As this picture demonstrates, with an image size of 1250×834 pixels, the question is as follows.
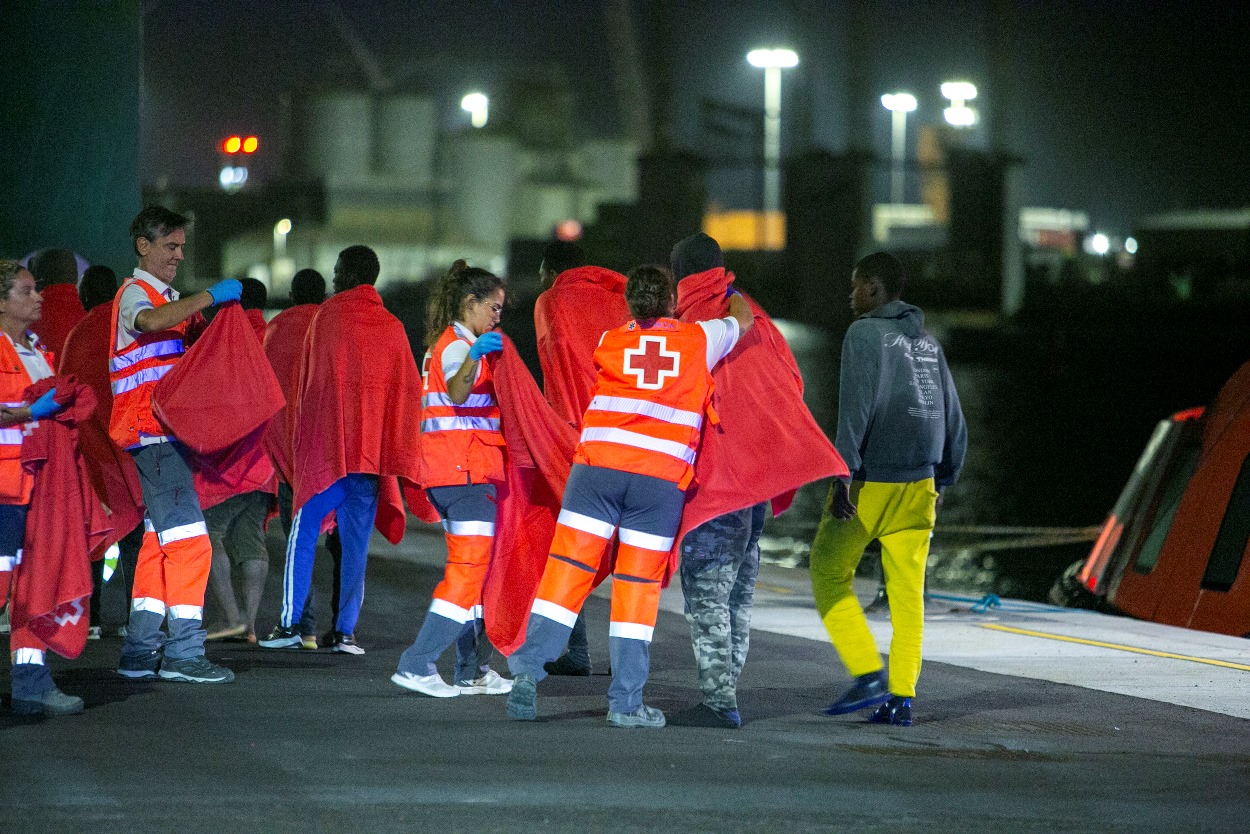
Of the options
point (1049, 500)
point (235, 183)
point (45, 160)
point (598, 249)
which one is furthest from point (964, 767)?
point (598, 249)

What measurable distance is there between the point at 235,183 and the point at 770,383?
12.0 meters

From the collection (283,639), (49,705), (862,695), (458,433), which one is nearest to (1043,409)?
(283,639)

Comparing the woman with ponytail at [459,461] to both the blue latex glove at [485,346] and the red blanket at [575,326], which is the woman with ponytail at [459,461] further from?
the red blanket at [575,326]

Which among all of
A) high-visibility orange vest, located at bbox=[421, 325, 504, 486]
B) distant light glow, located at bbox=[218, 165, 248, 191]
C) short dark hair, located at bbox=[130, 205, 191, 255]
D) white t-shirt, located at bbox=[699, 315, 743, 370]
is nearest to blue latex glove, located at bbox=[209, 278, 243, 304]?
short dark hair, located at bbox=[130, 205, 191, 255]

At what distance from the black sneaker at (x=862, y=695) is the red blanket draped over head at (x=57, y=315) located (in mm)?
4714

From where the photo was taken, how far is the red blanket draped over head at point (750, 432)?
663cm

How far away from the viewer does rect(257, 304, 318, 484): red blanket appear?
8.80 metres

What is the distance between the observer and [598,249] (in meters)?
120

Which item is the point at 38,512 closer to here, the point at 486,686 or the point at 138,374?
the point at 138,374

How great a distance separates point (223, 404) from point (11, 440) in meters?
1.02

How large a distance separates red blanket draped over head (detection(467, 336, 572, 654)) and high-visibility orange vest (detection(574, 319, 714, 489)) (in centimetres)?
69

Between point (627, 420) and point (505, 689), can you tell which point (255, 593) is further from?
point (627, 420)

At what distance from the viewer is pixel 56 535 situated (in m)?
6.67

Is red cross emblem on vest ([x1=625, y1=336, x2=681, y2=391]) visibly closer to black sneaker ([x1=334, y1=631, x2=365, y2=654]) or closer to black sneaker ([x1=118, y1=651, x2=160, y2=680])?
black sneaker ([x1=118, y1=651, x2=160, y2=680])
